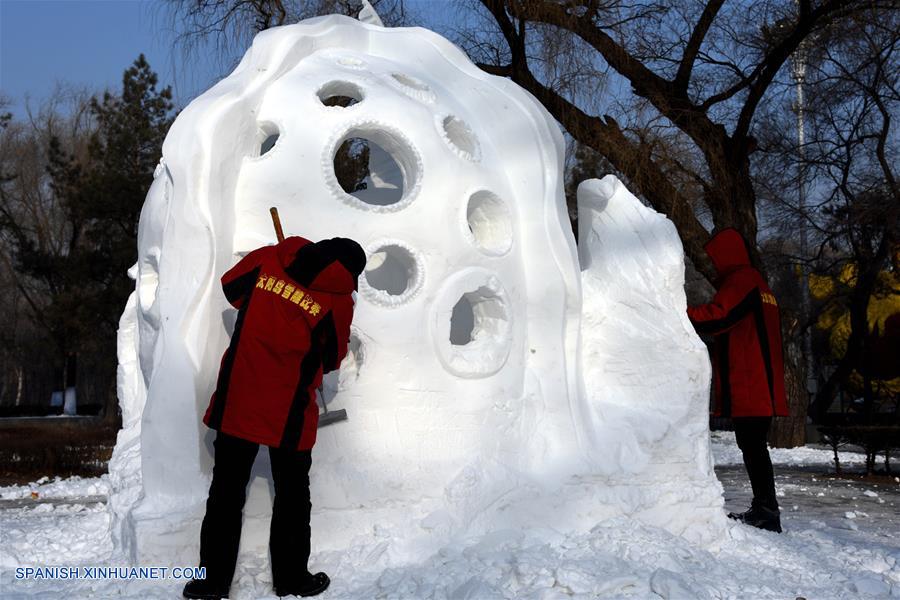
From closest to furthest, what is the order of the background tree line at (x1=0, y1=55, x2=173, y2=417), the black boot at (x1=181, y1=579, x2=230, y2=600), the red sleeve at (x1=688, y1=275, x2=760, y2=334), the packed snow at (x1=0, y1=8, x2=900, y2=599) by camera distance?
the black boot at (x1=181, y1=579, x2=230, y2=600)
the packed snow at (x1=0, y1=8, x2=900, y2=599)
the red sleeve at (x1=688, y1=275, x2=760, y2=334)
the background tree line at (x1=0, y1=55, x2=173, y2=417)

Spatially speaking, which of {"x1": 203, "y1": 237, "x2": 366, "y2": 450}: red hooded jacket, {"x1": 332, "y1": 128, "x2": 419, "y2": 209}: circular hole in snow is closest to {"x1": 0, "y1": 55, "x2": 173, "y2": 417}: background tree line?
{"x1": 332, "y1": 128, "x2": 419, "y2": 209}: circular hole in snow

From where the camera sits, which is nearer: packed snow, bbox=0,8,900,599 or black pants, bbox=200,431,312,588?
black pants, bbox=200,431,312,588

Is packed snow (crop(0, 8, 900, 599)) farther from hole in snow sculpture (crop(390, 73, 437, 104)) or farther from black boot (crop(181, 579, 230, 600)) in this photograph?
black boot (crop(181, 579, 230, 600))

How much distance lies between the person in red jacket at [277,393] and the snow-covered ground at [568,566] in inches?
9.6

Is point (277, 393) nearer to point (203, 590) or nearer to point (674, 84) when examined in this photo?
point (203, 590)

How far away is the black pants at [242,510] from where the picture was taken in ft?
13.3

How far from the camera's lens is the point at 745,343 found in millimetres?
5852

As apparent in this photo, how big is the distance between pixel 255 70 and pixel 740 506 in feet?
16.7

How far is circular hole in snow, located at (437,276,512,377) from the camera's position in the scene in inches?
198

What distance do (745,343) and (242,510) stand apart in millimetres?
3395

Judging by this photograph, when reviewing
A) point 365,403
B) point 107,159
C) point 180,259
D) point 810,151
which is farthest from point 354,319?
point 107,159

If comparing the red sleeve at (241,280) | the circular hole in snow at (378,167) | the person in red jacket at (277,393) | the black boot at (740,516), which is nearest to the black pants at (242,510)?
the person in red jacket at (277,393)

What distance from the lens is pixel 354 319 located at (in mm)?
4859

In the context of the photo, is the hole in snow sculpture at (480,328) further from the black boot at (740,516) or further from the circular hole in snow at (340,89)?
the black boot at (740,516)
